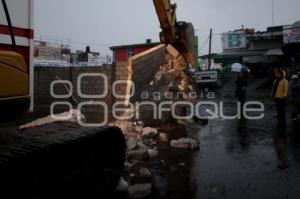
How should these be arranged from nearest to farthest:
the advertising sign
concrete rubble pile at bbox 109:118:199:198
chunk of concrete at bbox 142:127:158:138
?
concrete rubble pile at bbox 109:118:199:198 < chunk of concrete at bbox 142:127:158:138 < the advertising sign

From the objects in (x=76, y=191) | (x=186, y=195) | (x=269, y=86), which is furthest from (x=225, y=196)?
(x=269, y=86)

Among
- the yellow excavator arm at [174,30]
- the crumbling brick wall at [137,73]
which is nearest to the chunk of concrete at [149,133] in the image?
the crumbling brick wall at [137,73]

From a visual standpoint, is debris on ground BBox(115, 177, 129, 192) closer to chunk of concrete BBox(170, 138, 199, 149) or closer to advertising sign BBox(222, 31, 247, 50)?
chunk of concrete BBox(170, 138, 199, 149)

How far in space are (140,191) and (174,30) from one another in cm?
771

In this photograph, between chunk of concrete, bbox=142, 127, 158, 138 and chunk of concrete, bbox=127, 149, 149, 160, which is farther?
chunk of concrete, bbox=142, 127, 158, 138

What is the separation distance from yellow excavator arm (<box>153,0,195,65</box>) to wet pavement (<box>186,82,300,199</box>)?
10.4ft

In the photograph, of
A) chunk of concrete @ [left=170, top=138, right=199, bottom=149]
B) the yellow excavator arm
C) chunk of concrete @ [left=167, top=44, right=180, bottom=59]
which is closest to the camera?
chunk of concrete @ [left=170, top=138, right=199, bottom=149]

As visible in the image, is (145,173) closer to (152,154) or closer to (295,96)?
(152,154)

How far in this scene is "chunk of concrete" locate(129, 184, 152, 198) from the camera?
442 cm

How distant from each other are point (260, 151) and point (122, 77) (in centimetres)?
651

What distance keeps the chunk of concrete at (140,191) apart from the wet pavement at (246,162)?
665 millimetres

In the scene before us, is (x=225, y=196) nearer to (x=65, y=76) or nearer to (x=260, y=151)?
(x=260, y=151)

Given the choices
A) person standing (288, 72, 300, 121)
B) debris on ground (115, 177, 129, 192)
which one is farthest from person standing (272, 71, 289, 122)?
debris on ground (115, 177, 129, 192)

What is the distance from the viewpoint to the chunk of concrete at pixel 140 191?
4.42 m
